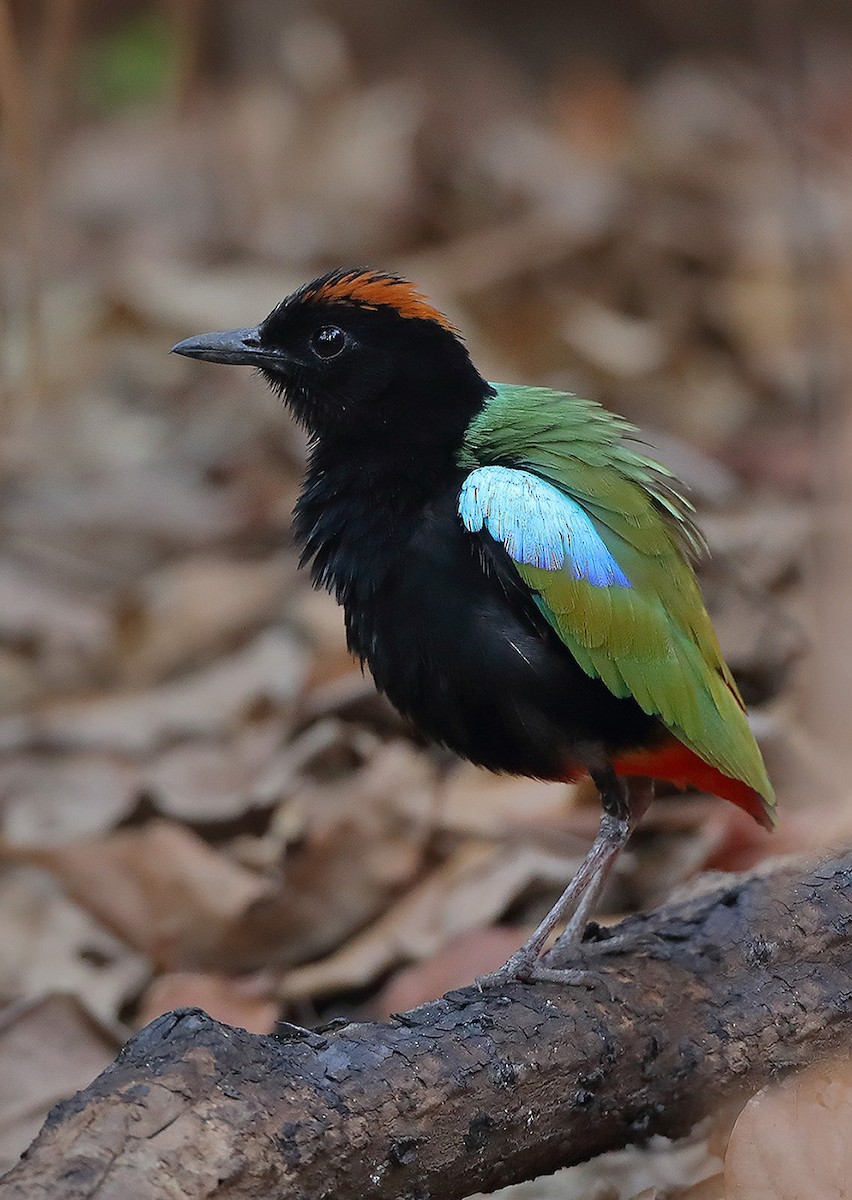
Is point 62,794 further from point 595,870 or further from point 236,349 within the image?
point 595,870

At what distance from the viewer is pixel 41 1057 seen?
165 inches

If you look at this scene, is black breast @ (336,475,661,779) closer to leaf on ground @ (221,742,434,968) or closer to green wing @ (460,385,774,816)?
green wing @ (460,385,774,816)

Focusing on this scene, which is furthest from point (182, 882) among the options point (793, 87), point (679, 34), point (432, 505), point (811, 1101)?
point (679, 34)

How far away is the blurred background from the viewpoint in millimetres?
4988

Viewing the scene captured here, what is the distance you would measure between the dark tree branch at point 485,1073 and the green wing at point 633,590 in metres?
0.42

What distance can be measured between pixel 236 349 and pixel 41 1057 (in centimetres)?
209

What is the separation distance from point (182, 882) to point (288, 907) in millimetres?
359

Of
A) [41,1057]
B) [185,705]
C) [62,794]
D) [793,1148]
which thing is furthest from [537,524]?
[185,705]

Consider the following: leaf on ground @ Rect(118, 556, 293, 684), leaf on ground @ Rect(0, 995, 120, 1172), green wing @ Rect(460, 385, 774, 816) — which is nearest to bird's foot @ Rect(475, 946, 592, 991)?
green wing @ Rect(460, 385, 774, 816)

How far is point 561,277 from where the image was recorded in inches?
378

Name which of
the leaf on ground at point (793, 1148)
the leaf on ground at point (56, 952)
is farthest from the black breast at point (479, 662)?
the leaf on ground at point (56, 952)

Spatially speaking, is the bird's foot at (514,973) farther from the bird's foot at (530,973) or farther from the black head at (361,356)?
the black head at (361,356)

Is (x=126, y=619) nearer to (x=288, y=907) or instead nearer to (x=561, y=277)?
(x=288, y=907)

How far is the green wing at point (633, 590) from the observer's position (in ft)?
12.9
